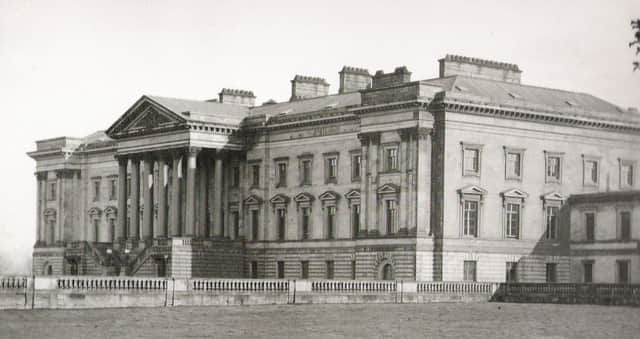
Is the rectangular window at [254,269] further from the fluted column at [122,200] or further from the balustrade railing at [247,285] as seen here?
the balustrade railing at [247,285]

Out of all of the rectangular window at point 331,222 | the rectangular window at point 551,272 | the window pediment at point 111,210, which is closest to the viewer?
the rectangular window at point 551,272

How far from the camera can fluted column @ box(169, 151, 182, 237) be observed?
3489 inches

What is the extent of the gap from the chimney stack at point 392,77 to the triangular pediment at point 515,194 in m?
8.60

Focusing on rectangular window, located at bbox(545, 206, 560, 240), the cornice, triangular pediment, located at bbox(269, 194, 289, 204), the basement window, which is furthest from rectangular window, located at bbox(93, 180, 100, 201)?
rectangular window, located at bbox(545, 206, 560, 240)

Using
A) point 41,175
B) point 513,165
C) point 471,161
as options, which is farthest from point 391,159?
point 41,175

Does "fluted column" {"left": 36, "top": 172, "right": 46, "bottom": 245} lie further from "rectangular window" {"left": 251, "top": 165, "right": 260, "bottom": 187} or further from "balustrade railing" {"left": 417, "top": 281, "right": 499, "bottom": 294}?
"balustrade railing" {"left": 417, "top": 281, "right": 499, "bottom": 294}

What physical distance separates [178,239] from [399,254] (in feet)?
52.7

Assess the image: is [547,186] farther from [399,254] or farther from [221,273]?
[221,273]

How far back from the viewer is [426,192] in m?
76.1

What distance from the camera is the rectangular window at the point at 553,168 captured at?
79562 millimetres

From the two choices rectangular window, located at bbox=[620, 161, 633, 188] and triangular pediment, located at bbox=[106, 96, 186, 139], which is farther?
triangular pediment, located at bbox=[106, 96, 186, 139]

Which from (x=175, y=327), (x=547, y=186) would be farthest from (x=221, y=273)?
(x=175, y=327)

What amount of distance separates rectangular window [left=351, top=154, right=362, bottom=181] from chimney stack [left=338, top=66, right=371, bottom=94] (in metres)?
8.32

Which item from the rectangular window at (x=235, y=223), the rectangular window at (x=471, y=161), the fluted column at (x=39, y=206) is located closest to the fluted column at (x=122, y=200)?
the rectangular window at (x=235, y=223)
